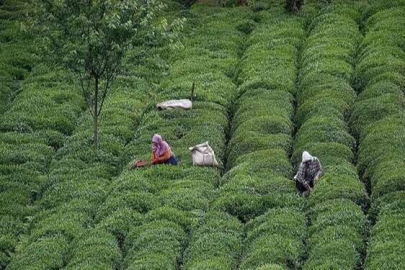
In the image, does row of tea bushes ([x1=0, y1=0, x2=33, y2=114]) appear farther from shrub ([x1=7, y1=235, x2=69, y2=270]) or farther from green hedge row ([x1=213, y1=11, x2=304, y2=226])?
shrub ([x1=7, y1=235, x2=69, y2=270])

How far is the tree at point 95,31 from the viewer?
4497 cm

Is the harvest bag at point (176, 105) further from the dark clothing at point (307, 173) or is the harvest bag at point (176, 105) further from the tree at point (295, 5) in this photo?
the tree at point (295, 5)

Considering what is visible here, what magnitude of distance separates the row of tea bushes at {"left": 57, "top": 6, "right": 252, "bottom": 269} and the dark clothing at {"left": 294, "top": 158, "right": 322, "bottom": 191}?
135 inches

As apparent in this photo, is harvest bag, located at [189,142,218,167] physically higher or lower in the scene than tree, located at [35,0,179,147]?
lower

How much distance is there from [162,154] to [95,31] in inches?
275

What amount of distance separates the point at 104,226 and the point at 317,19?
29532 mm

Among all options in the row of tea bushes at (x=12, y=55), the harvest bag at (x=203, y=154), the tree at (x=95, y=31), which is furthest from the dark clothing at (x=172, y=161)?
the row of tea bushes at (x=12, y=55)

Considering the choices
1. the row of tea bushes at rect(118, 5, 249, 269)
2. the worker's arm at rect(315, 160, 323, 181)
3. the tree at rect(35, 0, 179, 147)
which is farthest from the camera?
the tree at rect(35, 0, 179, 147)

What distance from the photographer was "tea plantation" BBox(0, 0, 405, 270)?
33969 millimetres

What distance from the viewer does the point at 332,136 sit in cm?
4291

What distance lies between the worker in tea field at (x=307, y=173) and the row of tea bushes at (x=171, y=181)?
3.43m

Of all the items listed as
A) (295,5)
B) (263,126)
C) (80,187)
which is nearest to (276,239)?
(80,187)

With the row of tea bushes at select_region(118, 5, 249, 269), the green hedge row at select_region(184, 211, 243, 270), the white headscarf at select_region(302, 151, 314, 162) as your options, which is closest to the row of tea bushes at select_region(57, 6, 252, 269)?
the row of tea bushes at select_region(118, 5, 249, 269)

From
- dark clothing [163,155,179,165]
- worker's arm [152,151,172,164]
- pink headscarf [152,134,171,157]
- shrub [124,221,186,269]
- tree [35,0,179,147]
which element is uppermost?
tree [35,0,179,147]
